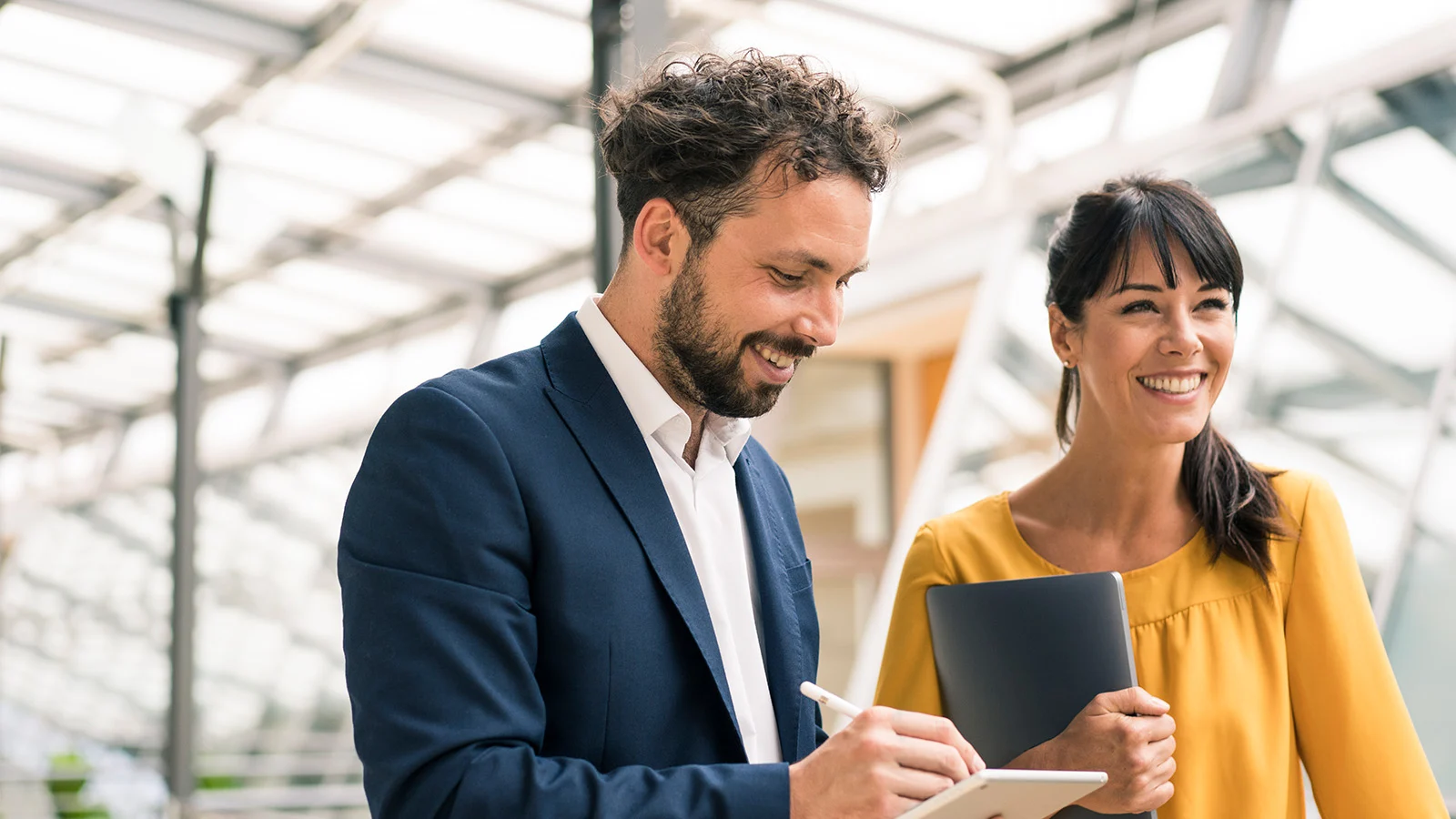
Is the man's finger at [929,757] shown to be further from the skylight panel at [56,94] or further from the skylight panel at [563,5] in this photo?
the skylight panel at [56,94]

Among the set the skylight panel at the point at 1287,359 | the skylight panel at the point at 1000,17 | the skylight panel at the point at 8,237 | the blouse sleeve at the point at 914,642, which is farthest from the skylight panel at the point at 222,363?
the blouse sleeve at the point at 914,642

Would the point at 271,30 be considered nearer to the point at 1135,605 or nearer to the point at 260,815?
the point at 260,815

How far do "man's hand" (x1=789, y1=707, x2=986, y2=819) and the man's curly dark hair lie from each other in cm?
53

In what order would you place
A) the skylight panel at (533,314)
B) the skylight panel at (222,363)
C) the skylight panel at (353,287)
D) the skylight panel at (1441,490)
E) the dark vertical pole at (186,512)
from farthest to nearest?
the skylight panel at (222,363) → the skylight panel at (353,287) → the skylight panel at (533,314) → the dark vertical pole at (186,512) → the skylight panel at (1441,490)

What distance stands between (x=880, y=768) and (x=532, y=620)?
35cm

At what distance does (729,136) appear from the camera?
1.46 metres

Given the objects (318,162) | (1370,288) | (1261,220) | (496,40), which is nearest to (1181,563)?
(1370,288)

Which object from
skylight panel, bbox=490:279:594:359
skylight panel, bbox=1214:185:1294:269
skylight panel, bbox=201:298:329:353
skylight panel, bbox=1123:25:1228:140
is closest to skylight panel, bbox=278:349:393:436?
skylight panel, bbox=201:298:329:353

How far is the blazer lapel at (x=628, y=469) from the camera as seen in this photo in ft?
4.65

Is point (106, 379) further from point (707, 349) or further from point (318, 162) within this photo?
point (707, 349)

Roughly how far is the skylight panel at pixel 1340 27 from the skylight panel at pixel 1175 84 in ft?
0.92

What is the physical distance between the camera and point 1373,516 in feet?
14.0

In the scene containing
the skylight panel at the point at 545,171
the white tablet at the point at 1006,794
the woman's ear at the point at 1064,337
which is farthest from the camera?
the skylight panel at the point at 545,171

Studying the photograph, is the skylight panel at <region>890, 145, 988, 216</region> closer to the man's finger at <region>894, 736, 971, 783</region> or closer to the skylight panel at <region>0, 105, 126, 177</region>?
the skylight panel at <region>0, 105, 126, 177</region>
